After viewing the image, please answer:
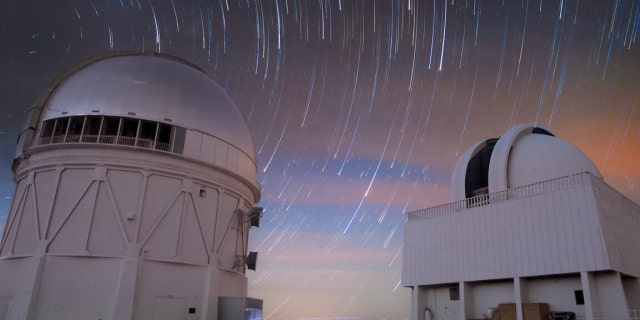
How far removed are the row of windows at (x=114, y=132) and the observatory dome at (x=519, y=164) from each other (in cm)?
1501

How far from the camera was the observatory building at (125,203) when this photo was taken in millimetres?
20203

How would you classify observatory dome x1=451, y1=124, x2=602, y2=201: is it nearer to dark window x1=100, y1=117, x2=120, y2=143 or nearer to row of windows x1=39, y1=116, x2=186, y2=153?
row of windows x1=39, y1=116, x2=186, y2=153

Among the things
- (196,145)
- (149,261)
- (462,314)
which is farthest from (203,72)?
(462,314)

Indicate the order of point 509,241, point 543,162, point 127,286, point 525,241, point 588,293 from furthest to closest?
point 543,162 < point 127,286 < point 509,241 < point 525,241 < point 588,293

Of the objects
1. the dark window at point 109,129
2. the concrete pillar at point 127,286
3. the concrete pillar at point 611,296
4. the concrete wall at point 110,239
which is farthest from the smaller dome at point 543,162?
the dark window at point 109,129

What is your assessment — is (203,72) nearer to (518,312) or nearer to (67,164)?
(67,164)

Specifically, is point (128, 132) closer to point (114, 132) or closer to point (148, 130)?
point (114, 132)

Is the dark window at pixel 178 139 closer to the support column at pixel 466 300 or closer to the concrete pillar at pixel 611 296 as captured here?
the support column at pixel 466 300

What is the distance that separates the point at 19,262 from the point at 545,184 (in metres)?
23.8

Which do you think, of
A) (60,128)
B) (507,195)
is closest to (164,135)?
(60,128)

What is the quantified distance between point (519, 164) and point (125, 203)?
61.5 feet

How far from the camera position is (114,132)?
74.4ft

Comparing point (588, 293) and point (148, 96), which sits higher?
point (148, 96)

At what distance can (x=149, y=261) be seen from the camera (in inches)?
837
